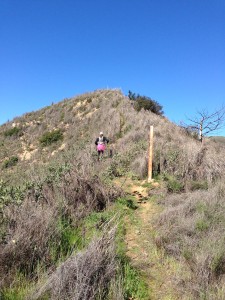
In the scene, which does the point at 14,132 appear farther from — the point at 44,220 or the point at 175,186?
the point at 44,220

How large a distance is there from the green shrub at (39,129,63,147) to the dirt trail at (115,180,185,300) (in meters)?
18.3

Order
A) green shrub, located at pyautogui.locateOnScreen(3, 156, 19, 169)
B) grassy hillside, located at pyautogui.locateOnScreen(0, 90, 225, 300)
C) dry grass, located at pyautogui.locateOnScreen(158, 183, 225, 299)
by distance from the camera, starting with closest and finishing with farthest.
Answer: grassy hillside, located at pyautogui.locateOnScreen(0, 90, 225, 300), dry grass, located at pyautogui.locateOnScreen(158, 183, 225, 299), green shrub, located at pyautogui.locateOnScreen(3, 156, 19, 169)

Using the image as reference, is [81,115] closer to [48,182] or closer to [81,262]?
[48,182]

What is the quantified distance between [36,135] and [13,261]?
2459cm

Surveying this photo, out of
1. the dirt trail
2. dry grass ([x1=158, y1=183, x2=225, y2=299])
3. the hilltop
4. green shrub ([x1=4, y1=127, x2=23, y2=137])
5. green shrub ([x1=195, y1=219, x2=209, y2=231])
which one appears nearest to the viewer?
dry grass ([x1=158, y1=183, x2=225, y2=299])

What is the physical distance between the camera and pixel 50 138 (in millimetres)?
25594

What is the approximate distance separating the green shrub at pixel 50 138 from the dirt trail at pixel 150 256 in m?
18.3

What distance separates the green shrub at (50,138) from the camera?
2539 centimetres

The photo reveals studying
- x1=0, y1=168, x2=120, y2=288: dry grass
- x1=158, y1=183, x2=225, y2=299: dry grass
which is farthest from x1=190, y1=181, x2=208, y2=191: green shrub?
x1=0, y1=168, x2=120, y2=288: dry grass

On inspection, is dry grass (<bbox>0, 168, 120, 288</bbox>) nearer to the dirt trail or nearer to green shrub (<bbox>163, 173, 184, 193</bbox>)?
the dirt trail

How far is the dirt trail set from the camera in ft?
14.5

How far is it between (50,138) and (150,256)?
21.3 m

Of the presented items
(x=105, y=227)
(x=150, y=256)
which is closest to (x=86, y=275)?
(x=105, y=227)

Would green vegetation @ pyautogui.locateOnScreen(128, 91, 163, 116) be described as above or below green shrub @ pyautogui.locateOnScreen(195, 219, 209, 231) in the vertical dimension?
above
